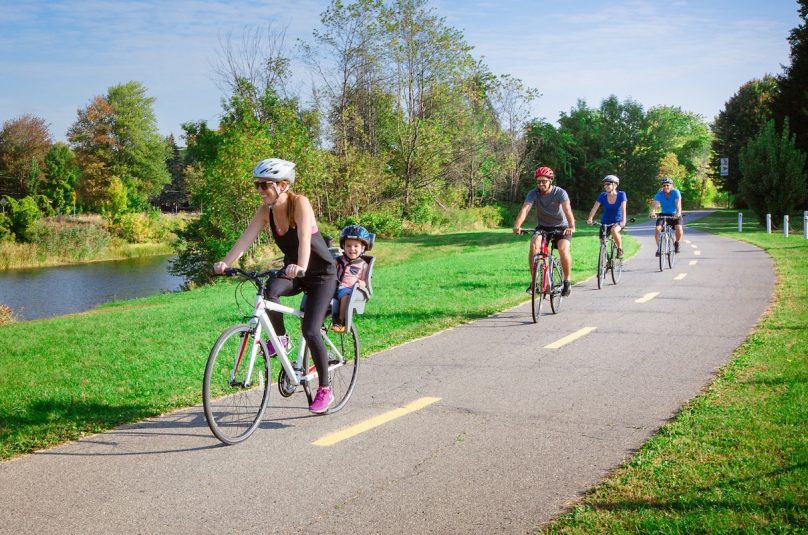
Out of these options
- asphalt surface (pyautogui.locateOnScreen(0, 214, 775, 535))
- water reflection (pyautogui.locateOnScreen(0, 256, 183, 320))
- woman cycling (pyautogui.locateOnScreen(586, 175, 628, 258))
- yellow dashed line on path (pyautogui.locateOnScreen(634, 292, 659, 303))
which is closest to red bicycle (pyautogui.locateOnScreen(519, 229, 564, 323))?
yellow dashed line on path (pyautogui.locateOnScreen(634, 292, 659, 303))

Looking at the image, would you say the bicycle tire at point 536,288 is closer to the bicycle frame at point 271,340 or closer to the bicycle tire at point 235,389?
the bicycle frame at point 271,340

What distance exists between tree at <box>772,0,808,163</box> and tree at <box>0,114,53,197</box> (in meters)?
64.3

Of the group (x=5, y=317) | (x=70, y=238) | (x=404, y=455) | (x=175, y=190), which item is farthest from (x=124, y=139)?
(x=404, y=455)

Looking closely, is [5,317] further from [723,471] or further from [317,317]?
[723,471]

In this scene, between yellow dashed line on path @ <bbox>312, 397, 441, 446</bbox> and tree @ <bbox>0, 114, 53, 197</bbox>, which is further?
tree @ <bbox>0, 114, 53, 197</bbox>

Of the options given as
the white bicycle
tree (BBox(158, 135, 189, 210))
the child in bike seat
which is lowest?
the white bicycle

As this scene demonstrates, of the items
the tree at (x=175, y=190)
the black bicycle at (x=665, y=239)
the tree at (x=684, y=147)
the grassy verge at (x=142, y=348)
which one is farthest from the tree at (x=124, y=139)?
the black bicycle at (x=665, y=239)

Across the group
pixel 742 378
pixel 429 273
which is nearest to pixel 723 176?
pixel 429 273

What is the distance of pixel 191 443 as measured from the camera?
494cm

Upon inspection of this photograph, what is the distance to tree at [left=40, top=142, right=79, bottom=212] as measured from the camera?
69.7 m

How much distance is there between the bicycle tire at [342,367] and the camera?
5.74 meters

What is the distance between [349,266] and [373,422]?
131cm

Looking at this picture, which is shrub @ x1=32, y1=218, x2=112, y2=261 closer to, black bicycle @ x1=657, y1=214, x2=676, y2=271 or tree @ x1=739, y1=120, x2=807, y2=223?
black bicycle @ x1=657, y1=214, x2=676, y2=271

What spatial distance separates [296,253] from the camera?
530 cm
